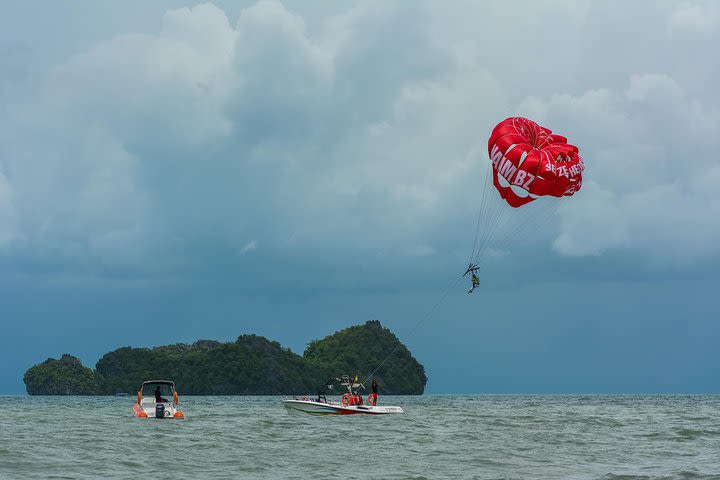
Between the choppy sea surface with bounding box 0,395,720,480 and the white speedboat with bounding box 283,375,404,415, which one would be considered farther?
the white speedboat with bounding box 283,375,404,415

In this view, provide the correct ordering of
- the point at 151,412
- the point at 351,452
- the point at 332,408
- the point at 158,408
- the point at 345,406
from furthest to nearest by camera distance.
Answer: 1. the point at 332,408
2. the point at 345,406
3. the point at 151,412
4. the point at 158,408
5. the point at 351,452

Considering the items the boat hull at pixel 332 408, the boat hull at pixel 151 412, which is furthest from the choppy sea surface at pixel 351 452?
the boat hull at pixel 332 408

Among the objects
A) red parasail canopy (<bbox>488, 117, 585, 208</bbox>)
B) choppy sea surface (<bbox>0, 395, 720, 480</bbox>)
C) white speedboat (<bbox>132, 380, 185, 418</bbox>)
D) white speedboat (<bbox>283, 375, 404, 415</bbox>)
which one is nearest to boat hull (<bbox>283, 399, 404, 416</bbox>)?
white speedboat (<bbox>283, 375, 404, 415</bbox>)

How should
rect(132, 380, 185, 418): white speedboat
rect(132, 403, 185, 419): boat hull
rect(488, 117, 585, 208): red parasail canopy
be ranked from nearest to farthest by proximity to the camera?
rect(488, 117, 585, 208): red parasail canopy
rect(132, 380, 185, 418): white speedboat
rect(132, 403, 185, 419): boat hull

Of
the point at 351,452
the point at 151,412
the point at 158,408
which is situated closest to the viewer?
the point at 351,452

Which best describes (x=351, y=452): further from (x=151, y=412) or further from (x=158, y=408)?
(x=151, y=412)

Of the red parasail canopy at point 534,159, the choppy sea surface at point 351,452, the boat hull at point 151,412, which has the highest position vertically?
the red parasail canopy at point 534,159

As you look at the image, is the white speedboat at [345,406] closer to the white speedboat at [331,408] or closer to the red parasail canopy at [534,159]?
the white speedboat at [331,408]

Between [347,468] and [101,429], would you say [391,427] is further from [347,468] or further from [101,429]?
[347,468]

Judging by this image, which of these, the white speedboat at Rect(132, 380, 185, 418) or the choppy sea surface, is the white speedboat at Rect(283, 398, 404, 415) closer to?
the choppy sea surface

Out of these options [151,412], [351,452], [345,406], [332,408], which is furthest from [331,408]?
[351,452]

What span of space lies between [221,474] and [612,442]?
75.3 feet

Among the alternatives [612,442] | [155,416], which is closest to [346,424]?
[155,416]

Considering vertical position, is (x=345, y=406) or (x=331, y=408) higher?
(x=345, y=406)
